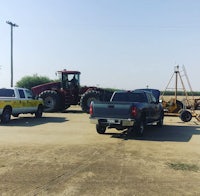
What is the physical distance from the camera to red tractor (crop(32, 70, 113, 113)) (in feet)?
87.5

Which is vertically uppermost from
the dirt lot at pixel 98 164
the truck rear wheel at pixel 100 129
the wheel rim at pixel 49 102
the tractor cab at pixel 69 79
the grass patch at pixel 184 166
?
the tractor cab at pixel 69 79

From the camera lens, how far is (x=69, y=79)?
28953 millimetres

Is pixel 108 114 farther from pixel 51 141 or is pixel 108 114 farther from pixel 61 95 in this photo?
pixel 61 95

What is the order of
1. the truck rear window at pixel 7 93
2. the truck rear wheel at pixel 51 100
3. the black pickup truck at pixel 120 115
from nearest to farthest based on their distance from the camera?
the black pickup truck at pixel 120 115
the truck rear window at pixel 7 93
the truck rear wheel at pixel 51 100

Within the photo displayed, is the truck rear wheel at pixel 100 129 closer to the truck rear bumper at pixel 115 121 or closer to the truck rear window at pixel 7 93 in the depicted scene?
the truck rear bumper at pixel 115 121

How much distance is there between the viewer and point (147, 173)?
8367mm

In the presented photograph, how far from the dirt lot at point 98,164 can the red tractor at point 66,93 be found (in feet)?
37.4

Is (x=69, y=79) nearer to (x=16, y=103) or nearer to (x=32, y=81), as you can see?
(x=16, y=103)

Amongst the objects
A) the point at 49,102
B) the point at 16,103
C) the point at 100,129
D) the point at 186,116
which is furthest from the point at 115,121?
the point at 49,102

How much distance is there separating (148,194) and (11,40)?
138 feet

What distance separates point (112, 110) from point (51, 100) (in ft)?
45.9

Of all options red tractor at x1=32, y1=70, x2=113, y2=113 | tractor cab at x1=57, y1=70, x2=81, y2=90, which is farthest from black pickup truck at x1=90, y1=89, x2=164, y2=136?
tractor cab at x1=57, y1=70, x2=81, y2=90

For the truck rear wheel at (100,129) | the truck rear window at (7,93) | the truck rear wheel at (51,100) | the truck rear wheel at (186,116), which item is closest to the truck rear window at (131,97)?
the truck rear wheel at (100,129)

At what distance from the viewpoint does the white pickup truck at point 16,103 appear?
1969 cm
